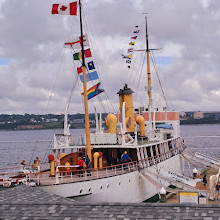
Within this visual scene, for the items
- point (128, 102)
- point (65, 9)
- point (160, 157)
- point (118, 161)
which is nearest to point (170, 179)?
point (118, 161)

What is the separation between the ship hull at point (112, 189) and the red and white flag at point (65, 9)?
11576 mm

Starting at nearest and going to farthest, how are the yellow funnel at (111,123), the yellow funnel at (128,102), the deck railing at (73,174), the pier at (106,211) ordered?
the pier at (106,211) → the deck railing at (73,174) → the yellow funnel at (111,123) → the yellow funnel at (128,102)

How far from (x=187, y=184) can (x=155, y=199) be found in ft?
10.3

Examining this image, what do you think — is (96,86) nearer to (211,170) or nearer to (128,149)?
(128,149)

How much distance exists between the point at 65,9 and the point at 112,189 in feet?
41.4

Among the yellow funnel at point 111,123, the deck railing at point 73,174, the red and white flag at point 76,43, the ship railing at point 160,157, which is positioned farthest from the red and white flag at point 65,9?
the ship railing at point 160,157

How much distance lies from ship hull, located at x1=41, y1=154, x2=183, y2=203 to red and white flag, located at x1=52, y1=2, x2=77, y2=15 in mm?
11576

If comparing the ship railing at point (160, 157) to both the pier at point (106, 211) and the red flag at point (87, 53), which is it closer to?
the red flag at point (87, 53)

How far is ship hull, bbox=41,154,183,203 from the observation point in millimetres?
21203

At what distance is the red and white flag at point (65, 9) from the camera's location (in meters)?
25.0

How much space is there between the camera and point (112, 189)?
23.6 m

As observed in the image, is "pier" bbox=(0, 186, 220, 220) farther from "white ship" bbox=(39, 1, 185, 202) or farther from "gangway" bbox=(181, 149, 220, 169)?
"gangway" bbox=(181, 149, 220, 169)

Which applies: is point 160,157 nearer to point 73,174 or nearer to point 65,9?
point 73,174

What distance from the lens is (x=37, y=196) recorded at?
61.6 ft
